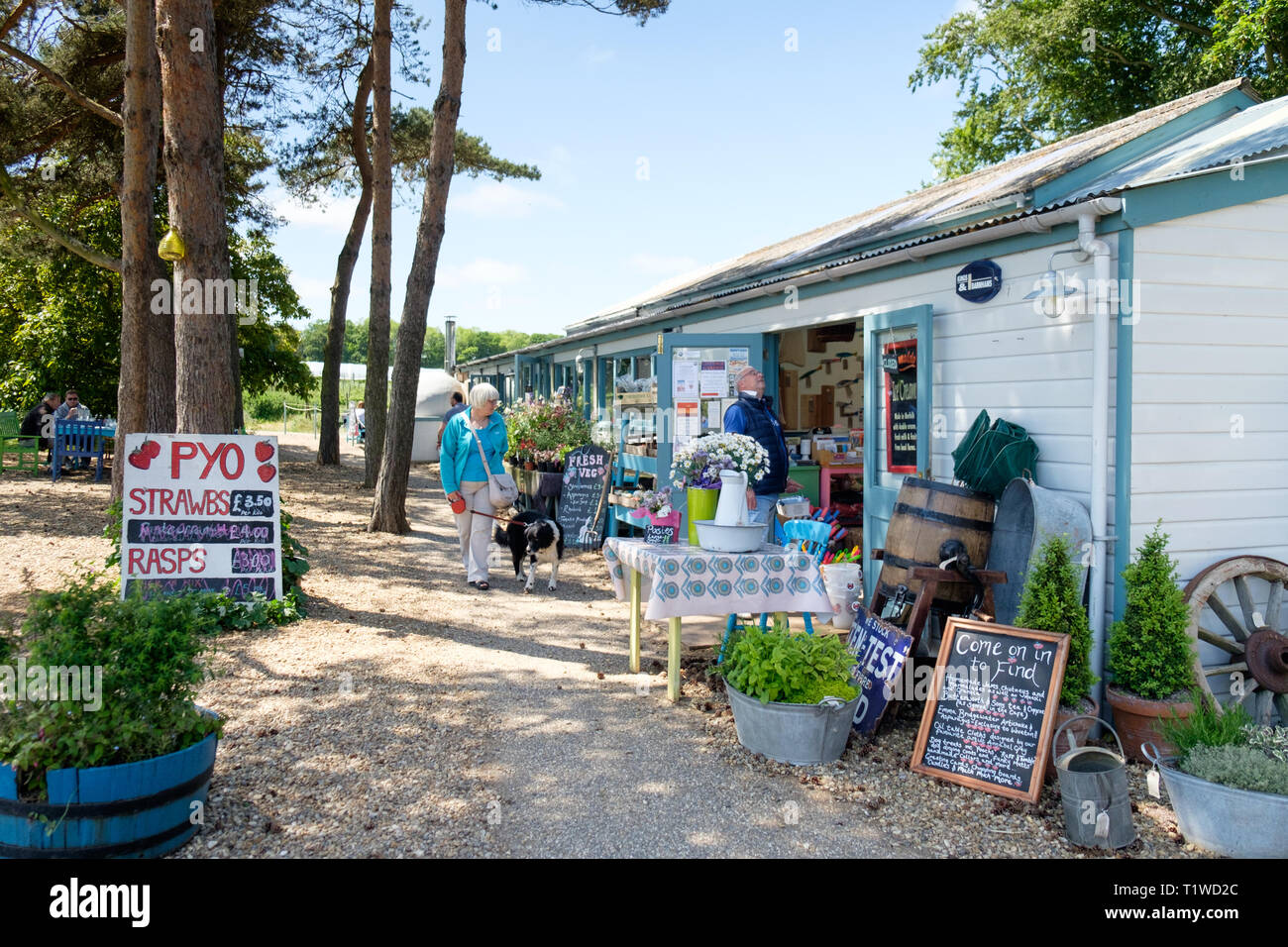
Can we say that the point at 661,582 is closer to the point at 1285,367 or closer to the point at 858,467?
the point at 1285,367

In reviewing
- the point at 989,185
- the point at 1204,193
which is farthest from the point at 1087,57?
the point at 1204,193

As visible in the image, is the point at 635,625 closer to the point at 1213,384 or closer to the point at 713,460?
the point at 713,460

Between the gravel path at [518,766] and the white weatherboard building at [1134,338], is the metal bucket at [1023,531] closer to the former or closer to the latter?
the white weatherboard building at [1134,338]

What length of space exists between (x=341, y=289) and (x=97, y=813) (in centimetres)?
1695

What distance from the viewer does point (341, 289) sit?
A: 18.5 m

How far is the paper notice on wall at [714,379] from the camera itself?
8039 millimetres

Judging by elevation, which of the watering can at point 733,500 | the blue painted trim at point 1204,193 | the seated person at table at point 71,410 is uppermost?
the blue painted trim at point 1204,193

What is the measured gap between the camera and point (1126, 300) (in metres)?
4.46

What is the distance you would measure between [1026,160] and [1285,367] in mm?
4181

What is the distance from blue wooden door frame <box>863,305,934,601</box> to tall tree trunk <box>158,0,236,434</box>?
15.7 feet

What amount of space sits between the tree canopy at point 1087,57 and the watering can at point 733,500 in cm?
1325

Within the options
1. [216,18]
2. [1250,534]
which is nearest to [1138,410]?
[1250,534]

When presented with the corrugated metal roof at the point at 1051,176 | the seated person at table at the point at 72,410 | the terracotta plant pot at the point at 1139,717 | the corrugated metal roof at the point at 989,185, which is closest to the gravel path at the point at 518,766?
the terracotta plant pot at the point at 1139,717
